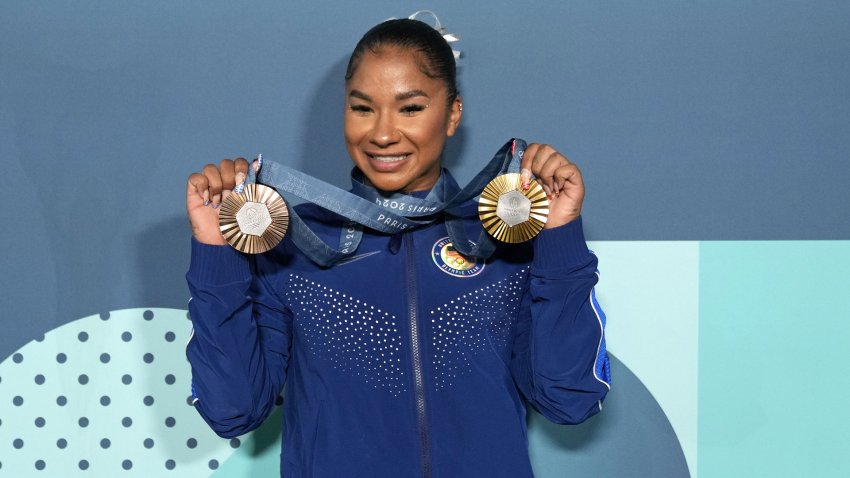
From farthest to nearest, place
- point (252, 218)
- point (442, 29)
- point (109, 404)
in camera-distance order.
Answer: point (109, 404) < point (442, 29) < point (252, 218)

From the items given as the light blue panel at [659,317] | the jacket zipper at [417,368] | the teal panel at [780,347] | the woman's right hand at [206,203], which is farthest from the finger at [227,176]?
the teal panel at [780,347]

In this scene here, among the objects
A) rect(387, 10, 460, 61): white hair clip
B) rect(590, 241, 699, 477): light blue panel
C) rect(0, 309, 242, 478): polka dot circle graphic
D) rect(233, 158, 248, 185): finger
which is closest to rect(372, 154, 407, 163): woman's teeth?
rect(233, 158, 248, 185): finger

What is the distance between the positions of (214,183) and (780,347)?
1176 mm

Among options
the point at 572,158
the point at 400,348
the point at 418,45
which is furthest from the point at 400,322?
the point at 572,158

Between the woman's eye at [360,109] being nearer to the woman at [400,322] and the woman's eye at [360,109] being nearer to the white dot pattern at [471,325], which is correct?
the woman at [400,322]

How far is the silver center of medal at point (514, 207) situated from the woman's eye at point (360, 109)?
0.27 m

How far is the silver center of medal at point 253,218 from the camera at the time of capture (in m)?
1.44

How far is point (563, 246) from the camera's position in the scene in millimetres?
1500

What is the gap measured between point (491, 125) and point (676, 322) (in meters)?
0.55

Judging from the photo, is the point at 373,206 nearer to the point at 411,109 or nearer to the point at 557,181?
the point at 411,109

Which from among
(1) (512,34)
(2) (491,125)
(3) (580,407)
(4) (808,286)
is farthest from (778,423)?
(1) (512,34)

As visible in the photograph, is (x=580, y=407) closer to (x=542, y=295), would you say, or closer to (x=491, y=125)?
(x=542, y=295)

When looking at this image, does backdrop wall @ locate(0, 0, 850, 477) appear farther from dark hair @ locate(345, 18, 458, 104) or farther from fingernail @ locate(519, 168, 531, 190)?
fingernail @ locate(519, 168, 531, 190)

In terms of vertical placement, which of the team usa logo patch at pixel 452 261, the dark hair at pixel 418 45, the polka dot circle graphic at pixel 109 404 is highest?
the dark hair at pixel 418 45
